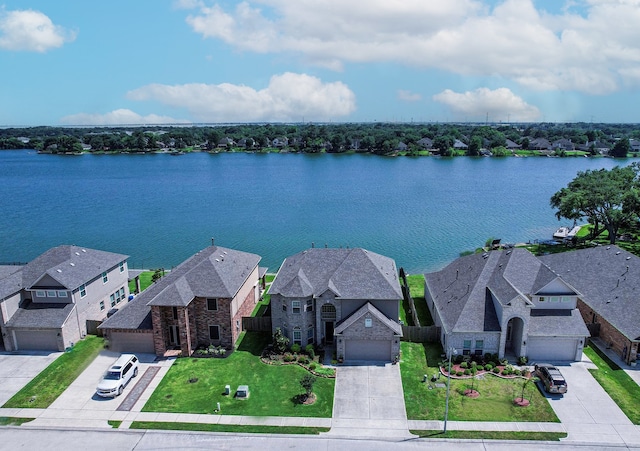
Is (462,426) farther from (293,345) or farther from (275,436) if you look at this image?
(293,345)

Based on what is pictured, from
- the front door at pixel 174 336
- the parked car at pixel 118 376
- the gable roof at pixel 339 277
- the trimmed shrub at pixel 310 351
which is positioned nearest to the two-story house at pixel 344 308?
the gable roof at pixel 339 277

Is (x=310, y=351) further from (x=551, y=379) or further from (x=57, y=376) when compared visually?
(x=57, y=376)

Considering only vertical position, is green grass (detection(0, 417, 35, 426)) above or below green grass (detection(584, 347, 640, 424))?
above

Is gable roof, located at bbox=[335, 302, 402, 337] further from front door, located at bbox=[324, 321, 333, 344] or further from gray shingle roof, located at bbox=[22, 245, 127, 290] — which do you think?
gray shingle roof, located at bbox=[22, 245, 127, 290]

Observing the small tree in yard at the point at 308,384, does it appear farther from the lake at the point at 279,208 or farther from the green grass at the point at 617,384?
the lake at the point at 279,208

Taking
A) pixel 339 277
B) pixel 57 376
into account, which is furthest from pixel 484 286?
pixel 57 376

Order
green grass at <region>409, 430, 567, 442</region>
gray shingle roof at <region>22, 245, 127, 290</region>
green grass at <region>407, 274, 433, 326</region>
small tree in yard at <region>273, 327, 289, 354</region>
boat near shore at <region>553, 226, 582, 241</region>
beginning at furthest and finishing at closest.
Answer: boat near shore at <region>553, 226, 582, 241</region> < green grass at <region>407, 274, 433, 326</region> < gray shingle roof at <region>22, 245, 127, 290</region> < small tree in yard at <region>273, 327, 289, 354</region> < green grass at <region>409, 430, 567, 442</region>

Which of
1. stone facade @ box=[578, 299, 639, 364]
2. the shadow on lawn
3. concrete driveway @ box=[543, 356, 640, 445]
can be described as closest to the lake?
the shadow on lawn
